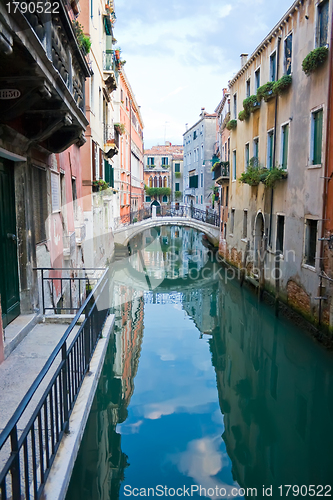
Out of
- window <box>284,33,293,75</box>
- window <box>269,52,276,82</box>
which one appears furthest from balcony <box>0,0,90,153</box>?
window <box>269,52,276,82</box>

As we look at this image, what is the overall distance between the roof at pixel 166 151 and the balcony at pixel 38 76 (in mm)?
45763

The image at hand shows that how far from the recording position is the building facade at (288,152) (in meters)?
8.45

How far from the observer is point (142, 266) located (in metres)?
18.7

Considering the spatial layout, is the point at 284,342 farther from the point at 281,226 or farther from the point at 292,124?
the point at 292,124

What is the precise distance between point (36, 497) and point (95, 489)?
164 centimetres

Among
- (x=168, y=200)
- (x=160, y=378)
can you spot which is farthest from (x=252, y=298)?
(x=168, y=200)

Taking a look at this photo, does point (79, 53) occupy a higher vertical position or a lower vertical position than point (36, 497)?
higher

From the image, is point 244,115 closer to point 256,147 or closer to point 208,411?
point 256,147

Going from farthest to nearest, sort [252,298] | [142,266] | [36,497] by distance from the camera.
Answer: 1. [142,266]
2. [252,298]
3. [36,497]

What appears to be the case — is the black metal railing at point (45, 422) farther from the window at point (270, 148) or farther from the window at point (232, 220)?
the window at point (232, 220)

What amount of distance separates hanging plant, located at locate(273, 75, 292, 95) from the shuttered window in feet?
22.8

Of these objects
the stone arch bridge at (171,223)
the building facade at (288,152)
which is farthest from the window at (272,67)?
the stone arch bridge at (171,223)

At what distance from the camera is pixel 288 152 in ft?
33.7

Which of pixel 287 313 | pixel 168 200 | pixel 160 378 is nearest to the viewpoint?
pixel 160 378
